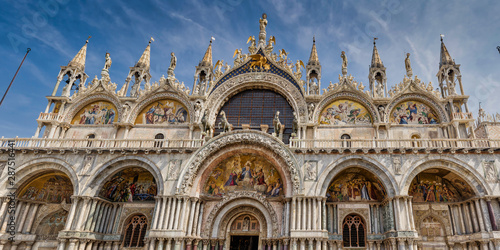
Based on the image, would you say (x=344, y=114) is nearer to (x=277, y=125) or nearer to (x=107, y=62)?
(x=277, y=125)

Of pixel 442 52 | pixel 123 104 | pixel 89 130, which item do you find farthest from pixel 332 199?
pixel 89 130

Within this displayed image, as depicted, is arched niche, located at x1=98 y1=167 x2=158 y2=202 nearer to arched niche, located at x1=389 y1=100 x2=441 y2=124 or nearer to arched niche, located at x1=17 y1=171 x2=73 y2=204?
arched niche, located at x1=17 y1=171 x2=73 y2=204

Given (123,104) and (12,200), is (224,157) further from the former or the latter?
(12,200)

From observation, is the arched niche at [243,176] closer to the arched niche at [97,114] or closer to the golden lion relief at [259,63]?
the golden lion relief at [259,63]

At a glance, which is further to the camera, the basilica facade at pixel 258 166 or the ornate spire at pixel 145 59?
the ornate spire at pixel 145 59

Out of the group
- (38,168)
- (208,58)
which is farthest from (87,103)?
(208,58)

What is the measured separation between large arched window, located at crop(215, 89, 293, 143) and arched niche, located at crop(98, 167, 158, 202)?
5.54 metres

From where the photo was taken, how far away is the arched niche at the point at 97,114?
71.3 ft

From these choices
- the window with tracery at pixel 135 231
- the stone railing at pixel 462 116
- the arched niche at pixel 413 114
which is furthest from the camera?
the arched niche at pixel 413 114

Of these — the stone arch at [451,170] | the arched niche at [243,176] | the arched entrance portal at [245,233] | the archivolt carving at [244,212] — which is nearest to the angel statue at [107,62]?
the arched niche at [243,176]

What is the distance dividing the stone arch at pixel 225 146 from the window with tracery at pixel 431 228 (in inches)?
290

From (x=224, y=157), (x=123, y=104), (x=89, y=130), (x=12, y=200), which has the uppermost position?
(x=123, y=104)

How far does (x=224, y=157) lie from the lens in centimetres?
1848

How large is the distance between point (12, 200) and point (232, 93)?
589 inches
